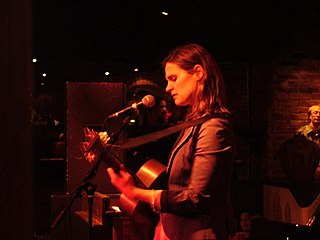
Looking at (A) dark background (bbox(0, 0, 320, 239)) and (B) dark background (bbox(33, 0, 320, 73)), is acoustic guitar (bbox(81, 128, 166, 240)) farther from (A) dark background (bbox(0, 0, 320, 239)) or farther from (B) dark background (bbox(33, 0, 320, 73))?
(B) dark background (bbox(33, 0, 320, 73))

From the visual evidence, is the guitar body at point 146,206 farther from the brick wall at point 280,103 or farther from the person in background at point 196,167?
the brick wall at point 280,103

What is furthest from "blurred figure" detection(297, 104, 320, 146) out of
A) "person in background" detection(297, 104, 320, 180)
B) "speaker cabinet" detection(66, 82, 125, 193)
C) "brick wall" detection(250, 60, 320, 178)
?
"speaker cabinet" detection(66, 82, 125, 193)

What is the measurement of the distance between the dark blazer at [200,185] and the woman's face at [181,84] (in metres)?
0.13

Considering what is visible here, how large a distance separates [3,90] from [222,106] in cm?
141

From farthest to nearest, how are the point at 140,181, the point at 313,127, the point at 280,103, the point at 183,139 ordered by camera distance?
the point at 280,103, the point at 313,127, the point at 140,181, the point at 183,139

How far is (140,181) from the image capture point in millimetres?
2373

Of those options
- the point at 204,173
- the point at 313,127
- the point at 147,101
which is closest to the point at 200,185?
the point at 204,173

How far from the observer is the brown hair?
2139 mm

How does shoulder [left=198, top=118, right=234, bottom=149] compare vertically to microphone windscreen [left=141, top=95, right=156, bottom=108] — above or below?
below

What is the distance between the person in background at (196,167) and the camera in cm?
197

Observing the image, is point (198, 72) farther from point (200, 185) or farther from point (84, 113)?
point (84, 113)

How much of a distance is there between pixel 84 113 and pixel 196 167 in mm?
2445

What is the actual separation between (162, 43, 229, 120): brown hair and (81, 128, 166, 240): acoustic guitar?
14.0 inches

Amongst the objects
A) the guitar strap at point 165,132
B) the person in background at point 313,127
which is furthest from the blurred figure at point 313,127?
the guitar strap at point 165,132
